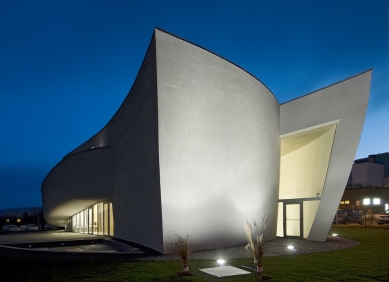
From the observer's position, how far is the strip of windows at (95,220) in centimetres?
1745

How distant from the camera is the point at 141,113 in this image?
1159 cm

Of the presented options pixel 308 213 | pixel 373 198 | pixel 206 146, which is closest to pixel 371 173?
pixel 373 198

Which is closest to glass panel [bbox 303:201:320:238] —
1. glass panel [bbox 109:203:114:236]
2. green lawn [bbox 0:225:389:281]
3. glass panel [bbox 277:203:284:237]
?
glass panel [bbox 277:203:284:237]

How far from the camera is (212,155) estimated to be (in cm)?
1068

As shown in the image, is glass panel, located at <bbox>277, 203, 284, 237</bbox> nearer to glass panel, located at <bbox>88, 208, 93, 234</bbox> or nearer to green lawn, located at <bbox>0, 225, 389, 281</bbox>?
green lawn, located at <bbox>0, 225, 389, 281</bbox>

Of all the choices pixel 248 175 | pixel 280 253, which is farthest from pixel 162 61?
pixel 280 253

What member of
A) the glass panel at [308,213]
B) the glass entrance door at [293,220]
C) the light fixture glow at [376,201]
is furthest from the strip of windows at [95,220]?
the light fixture glow at [376,201]

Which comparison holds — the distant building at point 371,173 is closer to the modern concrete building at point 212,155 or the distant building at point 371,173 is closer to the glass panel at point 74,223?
the modern concrete building at point 212,155

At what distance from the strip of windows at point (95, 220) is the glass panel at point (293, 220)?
865 centimetres

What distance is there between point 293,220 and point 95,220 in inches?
456

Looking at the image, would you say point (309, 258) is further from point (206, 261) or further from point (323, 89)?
point (323, 89)

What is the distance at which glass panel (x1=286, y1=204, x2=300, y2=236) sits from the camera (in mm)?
14617

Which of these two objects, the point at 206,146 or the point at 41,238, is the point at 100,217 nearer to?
the point at 41,238

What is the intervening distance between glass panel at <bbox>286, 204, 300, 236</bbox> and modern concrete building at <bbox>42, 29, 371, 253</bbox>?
4 centimetres
